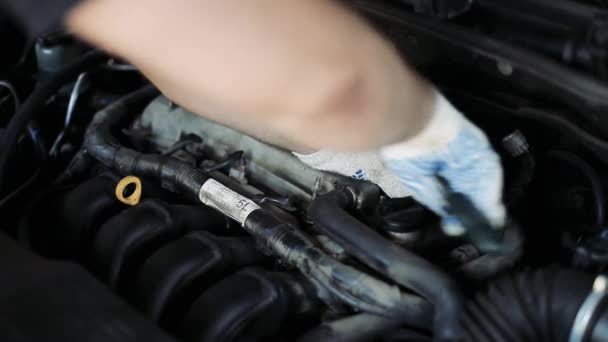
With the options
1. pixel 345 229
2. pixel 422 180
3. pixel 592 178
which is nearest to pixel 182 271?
pixel 345 229

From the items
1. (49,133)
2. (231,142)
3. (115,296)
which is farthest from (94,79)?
(115,296)

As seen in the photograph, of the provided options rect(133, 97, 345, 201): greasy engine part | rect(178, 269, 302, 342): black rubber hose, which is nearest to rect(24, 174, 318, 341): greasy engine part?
rect(178, 269, 302, 342): black rubber hose

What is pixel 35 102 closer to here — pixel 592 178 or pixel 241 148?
pixel 241 148

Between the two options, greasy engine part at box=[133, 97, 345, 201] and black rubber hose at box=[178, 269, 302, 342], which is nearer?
black rubber hose at box=[178, 269, 302, 342]

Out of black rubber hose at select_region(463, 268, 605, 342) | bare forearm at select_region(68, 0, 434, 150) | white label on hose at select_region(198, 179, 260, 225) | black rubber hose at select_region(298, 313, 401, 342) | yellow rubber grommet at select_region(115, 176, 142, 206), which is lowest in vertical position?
black rubber hose at select_region(298, 313, 401, 342)

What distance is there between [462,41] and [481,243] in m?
0.31

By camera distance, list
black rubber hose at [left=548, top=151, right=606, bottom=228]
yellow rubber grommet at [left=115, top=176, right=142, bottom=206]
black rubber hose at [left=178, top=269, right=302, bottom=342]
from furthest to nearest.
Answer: yellow rubber grommet at [left=115, top=176, right=142, bottom=206]
black rubber hose at [left=548, top=151, right=606, bottom=228]
black rubber hose at [left=178, top=269, right=302, bottom=342]

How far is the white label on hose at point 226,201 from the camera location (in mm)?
1077

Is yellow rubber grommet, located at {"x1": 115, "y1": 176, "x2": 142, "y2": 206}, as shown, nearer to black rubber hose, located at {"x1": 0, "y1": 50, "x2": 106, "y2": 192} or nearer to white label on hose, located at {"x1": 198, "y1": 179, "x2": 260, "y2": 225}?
white label on hose, located at {"x1": 198, "y1": 179, "x2": 260, "y2": 225}

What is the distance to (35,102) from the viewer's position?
132cm

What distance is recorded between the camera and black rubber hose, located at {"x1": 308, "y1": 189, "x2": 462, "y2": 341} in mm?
819

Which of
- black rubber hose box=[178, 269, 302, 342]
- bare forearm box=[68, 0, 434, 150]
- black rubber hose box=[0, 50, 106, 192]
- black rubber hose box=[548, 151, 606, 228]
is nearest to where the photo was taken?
bare forearm box=[68, 0, 434, 150]

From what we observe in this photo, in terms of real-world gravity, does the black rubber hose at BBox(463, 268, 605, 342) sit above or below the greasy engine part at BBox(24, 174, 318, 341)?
above

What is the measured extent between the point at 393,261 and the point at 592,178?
393mm
